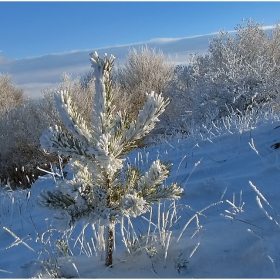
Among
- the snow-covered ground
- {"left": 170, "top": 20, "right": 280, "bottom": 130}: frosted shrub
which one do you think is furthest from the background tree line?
the snow-covered ground

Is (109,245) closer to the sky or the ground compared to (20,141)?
closer to the sky

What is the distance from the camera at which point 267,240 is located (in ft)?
8.62

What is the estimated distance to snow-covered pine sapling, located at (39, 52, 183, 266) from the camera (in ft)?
7.52

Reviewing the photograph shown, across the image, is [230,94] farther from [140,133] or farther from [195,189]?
[140,133]

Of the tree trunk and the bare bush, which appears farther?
the bare bush

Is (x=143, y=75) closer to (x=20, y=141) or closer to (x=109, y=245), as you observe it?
(x=20, y=141)

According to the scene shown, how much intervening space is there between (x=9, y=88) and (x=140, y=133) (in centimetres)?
3046

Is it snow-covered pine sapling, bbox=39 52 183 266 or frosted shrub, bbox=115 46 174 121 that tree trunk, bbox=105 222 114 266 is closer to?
snow-covered pine sapling, bbox=39 52 183 266

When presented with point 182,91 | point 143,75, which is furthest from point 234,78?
point 143,75

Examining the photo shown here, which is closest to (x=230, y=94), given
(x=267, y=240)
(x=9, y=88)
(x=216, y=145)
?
(x=216, y=145)

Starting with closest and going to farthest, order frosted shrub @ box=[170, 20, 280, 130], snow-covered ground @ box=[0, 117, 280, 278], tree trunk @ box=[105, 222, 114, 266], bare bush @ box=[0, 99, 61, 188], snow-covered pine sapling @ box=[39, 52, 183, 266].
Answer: snow-covered pine sapling @ box=[39, 52, 183, 266], snow-covered ground @ box=[0, 117, 280, 278], tree trunk @ box=[105, 222, 114, 266], frosted shrub @ box=[170, 20, 280, 130], bare bush @ box=[0, 99, 61, 188]

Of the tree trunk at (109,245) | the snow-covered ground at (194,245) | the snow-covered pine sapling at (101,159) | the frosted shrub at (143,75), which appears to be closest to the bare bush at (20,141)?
the frosted shrub at (143,75)

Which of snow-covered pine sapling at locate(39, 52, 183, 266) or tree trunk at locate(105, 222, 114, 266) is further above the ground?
snow-covered pine sapling at locate(39, 52, 183, 266)

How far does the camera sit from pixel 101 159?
7.39 feet
